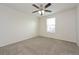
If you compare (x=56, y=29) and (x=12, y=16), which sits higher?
(x=12, y=16)

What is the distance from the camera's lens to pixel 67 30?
463cm

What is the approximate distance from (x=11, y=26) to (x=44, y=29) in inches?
138

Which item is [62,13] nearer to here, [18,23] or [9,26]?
[18,23]

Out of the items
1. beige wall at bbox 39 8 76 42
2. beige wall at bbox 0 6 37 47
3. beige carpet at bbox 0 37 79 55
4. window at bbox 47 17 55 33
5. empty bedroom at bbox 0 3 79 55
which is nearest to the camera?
beige carpet at bbox 0 37 79 55

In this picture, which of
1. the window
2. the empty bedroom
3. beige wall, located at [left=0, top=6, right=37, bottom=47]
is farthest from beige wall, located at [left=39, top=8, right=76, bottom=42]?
beige wall, located at [left=0, top=6, right=37, bottom=47]

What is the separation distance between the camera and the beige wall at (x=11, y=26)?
3.34m

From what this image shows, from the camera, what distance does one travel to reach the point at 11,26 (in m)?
3.82

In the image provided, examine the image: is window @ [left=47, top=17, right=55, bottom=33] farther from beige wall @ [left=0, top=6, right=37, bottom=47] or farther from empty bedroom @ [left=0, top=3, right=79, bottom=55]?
beige wall @ [left=0, top=6, right=37, bottom=47]

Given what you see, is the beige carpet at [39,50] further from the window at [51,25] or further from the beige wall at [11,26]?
the window at [51,25]

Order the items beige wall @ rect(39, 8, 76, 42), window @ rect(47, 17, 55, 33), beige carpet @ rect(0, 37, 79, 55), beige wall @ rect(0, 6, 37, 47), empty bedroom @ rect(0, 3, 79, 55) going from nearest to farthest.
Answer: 1. beige carpet @ rect(0, 37, 79, 55)
2. empty bedroom @ rect(0, 3, 79, 55)
3. beige wall @ rect(0, 6, 37, 47)
4. beige wall @ rect(39, 8, 76, 42)
5. window @ rect(47, 17, 55, 33)

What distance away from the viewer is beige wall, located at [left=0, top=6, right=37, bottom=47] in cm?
334

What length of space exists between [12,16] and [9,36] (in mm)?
1159
